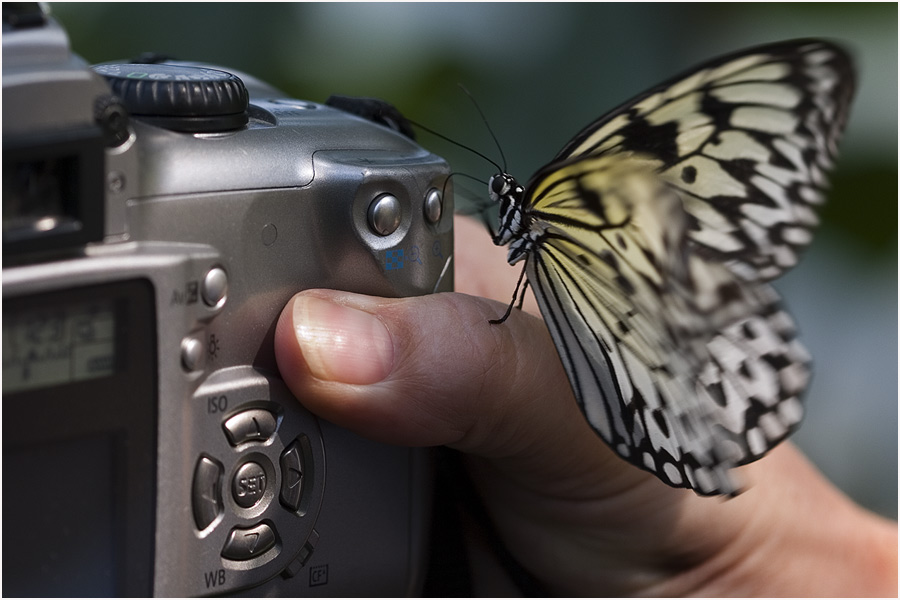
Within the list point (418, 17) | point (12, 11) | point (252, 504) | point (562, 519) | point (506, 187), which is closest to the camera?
point (12, 11)

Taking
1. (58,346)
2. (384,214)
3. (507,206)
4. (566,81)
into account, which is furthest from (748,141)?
(566,81)

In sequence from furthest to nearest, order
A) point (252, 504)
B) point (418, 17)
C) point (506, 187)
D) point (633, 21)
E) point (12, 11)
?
1. point (633, 21)
2. point (418, 17)
3. point (506, 187)
4. point (252, 504)
5. point (12, 11)

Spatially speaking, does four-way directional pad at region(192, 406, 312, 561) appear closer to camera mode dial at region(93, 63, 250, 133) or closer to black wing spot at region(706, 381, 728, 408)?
camera mode dial at region(93, 63, 250, 133)

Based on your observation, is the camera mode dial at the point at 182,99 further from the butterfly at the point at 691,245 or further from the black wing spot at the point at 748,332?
the black wing spot at the point at 748,332

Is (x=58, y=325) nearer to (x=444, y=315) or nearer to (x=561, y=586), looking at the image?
(x=444, y=315)

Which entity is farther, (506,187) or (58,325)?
(506,187)

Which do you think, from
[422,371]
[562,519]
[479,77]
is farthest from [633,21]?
[422,371]

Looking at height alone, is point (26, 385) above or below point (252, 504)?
above
